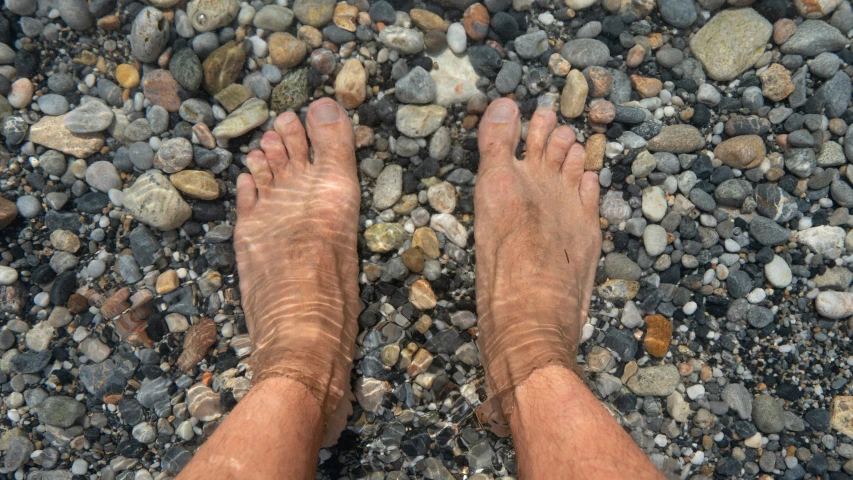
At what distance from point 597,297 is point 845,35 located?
1967mm

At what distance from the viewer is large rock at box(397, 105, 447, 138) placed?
2760mm

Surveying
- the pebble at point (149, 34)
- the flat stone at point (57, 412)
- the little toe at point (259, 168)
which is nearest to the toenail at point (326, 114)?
the little toe at point (259, 168)

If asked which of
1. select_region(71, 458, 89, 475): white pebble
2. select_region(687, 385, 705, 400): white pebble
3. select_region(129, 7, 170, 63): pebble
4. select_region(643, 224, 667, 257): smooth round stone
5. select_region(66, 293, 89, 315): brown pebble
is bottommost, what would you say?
select_region(71, 458, 89, 475): white pebble

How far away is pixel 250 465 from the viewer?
6.33 feet

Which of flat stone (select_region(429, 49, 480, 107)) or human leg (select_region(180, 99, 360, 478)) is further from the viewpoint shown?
flat stone (select_region(429, 49, 480, 107))

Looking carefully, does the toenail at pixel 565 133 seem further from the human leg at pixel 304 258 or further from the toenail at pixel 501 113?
the human leg at pixel 304 258

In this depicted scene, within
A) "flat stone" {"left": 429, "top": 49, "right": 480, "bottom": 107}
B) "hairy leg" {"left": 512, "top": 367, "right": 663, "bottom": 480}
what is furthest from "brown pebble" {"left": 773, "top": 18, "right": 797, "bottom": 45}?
"hairy leg" {"left": 512, "top": 367, "right": 663, "bottom": 480}

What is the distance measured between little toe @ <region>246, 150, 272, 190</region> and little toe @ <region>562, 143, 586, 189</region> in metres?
1.64

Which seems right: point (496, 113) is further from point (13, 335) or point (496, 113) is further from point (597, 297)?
point (13, 335)

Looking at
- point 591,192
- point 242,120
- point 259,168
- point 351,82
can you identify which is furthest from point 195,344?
point 591,192

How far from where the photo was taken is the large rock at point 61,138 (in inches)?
109

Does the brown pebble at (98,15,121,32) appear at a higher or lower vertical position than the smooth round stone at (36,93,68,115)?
higher

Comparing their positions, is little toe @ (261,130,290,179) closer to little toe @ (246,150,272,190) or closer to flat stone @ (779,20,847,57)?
little toe @ (246,150,272,190)

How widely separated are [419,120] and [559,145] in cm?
79
